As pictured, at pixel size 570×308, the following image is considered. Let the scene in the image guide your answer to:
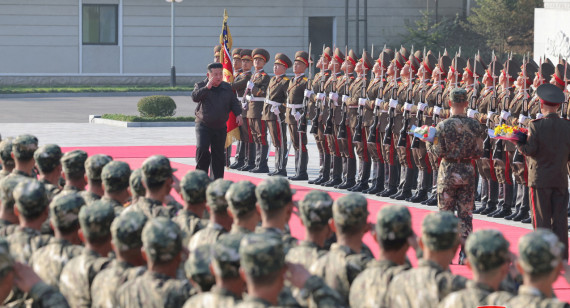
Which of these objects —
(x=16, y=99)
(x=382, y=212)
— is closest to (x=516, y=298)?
(x=382, y=212)

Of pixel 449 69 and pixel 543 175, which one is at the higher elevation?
pixel 449 69

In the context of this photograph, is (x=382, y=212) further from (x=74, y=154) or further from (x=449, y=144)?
(x=449, y=144)

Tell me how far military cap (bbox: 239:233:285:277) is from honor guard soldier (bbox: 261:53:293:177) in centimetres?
1195

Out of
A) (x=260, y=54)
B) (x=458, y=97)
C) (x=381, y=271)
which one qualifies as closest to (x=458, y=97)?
(x=458, y=97)

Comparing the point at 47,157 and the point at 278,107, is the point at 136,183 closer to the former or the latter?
the point at 47,157

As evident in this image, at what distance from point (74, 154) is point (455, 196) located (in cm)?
368

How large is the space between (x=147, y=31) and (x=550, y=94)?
114ft

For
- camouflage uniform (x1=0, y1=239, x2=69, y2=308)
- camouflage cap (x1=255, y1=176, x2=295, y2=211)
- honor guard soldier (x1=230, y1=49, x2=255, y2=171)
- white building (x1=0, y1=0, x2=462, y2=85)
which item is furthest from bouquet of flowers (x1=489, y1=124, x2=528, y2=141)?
white building (x1=0, y1=0, x2=462, y2=85)

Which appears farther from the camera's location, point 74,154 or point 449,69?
point 449,69

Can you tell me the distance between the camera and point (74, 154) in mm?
8234

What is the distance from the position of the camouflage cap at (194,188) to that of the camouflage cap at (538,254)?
2765mm

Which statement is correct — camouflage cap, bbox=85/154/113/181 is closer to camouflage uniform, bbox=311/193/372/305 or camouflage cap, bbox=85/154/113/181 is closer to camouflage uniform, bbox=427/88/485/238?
camouflage uniform, bbox=311/193/372/305

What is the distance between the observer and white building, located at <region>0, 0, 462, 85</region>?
4259 cm

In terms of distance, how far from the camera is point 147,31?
43.7 m
